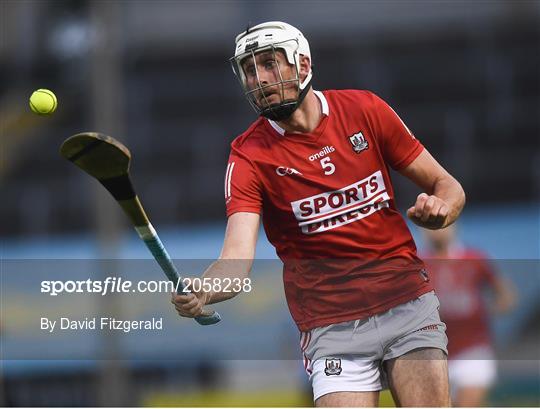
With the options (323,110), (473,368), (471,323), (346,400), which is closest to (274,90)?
(323,110)

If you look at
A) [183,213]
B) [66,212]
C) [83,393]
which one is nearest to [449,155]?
[183,213]

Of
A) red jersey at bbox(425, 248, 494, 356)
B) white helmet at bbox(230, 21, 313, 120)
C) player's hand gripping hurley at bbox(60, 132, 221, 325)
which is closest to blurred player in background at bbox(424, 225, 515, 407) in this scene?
→ red jersey at bbox(425, 248, 494, 356)

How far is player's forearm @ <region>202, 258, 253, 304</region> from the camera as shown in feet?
15.0

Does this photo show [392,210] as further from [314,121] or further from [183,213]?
[183,213]

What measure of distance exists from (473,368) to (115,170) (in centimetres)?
425

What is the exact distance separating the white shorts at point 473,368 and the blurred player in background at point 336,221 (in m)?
3.33

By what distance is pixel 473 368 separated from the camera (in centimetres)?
821

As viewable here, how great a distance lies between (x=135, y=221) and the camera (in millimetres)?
4633

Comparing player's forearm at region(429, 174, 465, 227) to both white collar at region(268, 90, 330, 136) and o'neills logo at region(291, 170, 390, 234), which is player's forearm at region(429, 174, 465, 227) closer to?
o'neills logo at region(291, 170, 390, 234)

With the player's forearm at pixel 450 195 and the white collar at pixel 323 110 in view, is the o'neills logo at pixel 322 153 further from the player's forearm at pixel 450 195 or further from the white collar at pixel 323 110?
the player's forearm at pixel 450 195

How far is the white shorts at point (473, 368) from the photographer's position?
8023 millimetres

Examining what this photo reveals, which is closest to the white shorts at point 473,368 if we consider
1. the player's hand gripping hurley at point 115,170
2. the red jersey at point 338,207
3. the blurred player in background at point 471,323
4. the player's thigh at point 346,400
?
the blurred player in background at point 471,323

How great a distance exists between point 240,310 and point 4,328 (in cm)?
154

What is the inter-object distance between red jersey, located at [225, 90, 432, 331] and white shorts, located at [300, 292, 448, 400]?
0.15 feet
